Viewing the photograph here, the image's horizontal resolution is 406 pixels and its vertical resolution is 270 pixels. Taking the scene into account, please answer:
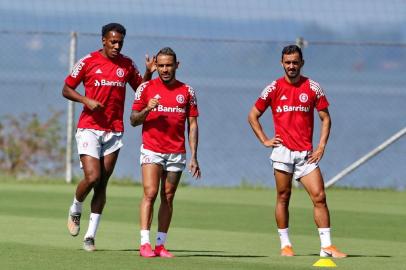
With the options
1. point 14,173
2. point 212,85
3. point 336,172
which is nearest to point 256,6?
point 212,85

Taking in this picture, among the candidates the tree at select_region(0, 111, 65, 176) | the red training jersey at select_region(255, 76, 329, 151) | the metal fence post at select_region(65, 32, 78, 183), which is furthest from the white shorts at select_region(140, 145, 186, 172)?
the tree at select_region(0, 111, 65, 176)

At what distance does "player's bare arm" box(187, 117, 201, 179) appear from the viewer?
13.9 meters

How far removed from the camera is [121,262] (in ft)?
42.0

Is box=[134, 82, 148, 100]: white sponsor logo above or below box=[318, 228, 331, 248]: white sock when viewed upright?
above

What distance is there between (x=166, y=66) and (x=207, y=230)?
3938 millimetres

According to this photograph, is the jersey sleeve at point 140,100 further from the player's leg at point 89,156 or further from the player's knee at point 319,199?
the player's knee at point 319,199

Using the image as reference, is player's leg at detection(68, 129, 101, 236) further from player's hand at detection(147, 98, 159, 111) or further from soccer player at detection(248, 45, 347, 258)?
soccer player at detection(248, 45, 347, 258)

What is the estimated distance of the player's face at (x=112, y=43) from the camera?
1445cm

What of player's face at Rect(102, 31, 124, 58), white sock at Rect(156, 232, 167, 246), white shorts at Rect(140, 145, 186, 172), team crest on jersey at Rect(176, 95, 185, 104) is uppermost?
player's face at Rect(102, 31, 124, 58)

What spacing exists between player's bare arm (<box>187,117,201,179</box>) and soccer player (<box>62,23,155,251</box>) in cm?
75

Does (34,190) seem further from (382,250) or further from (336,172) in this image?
(382,250)

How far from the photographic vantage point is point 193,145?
14.0 meters

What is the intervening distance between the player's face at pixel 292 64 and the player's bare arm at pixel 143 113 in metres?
1.46

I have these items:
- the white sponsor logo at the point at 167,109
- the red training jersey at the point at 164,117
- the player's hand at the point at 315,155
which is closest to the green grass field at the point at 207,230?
the player's hand at the point at 315,155
